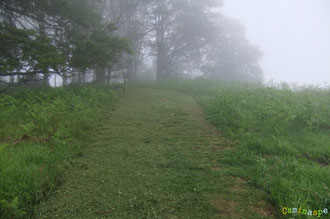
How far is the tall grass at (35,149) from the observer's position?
2123 mm

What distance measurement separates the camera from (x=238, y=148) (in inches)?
135

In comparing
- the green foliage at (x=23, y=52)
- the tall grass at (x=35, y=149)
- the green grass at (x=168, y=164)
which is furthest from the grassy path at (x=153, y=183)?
the green foliage at (x=23, y=52)

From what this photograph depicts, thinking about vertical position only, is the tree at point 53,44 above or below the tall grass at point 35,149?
above

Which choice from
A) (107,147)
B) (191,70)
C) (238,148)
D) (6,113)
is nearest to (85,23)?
(6,113)

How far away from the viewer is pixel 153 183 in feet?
8.19

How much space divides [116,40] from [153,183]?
27.4 feet

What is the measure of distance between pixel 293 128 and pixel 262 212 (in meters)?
3.18

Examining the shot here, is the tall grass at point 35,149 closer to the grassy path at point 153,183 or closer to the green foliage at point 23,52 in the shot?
the grassy path at point 153,183

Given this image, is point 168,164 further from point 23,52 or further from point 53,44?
point 53,44

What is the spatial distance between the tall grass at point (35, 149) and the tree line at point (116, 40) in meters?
2.59

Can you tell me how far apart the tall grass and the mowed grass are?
2542 millimetres

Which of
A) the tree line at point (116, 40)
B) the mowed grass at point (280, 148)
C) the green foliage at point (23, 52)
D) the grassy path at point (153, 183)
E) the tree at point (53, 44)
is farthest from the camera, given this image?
the tree line at point (116, 40)

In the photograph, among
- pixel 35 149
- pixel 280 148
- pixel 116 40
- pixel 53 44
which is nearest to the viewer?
pixel 35 149

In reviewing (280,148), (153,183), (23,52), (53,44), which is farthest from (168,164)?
A: (53,44)
